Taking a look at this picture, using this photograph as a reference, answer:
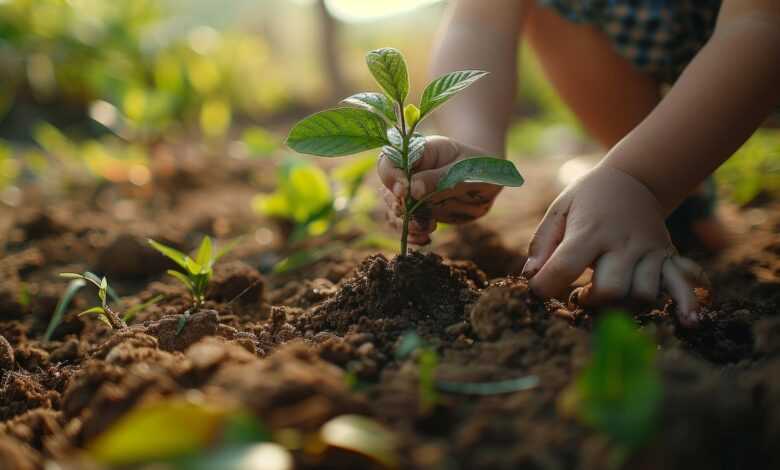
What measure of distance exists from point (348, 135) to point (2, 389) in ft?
2.23

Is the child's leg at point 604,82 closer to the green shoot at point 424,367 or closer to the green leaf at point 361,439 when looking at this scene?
the green shoot at point 424,367

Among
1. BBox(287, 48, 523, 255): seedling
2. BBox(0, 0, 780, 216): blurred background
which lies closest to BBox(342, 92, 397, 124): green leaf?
BBox(287, 48, 523, 255): seedling

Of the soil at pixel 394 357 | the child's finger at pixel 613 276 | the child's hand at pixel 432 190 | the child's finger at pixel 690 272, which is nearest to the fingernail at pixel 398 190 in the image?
the child's hand at pixel 432 190

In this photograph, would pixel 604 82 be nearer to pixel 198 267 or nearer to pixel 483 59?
pixel 483 59

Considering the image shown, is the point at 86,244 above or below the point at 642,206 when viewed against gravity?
below

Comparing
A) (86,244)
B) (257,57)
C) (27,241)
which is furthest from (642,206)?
(257,57)

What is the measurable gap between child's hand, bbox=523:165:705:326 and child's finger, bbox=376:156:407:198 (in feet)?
0.84

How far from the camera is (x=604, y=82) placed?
6.53 feet

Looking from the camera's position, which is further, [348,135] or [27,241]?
[27,241]

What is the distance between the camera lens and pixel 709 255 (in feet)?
6.08

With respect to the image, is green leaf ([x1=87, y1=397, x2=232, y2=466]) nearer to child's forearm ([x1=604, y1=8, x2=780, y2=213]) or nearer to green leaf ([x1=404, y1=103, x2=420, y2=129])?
green leaf ([x1=404, y1=103, x2=420, y2=129])

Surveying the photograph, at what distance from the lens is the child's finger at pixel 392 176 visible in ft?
3.86

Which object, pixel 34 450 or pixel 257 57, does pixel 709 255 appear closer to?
pixel 34 450

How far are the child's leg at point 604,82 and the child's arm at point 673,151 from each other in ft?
2.40
